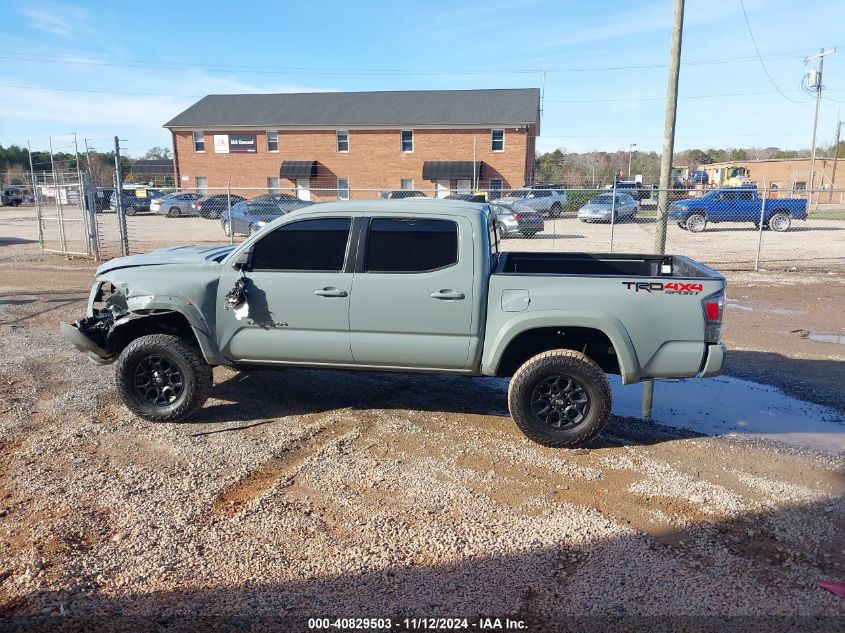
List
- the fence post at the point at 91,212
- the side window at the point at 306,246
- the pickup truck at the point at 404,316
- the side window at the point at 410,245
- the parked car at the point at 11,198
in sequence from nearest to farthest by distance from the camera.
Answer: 1. the pickup truck at the point at 404,316
2. the side window at the point at 410,245
3. the side window at the point at 306,246
4. the fence post at the point at 91,212
5. the parked car at the point at 11,198

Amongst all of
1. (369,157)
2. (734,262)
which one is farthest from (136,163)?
(734,262)

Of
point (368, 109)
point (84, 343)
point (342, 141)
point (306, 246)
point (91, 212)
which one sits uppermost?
point (368, 109)

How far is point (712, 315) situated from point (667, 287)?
15.8 inches

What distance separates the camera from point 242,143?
147 feet

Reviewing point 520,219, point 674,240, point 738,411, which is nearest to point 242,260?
point 738,411

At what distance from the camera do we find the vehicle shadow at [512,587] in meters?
3.10

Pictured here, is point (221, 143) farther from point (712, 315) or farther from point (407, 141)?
point (712, 315)

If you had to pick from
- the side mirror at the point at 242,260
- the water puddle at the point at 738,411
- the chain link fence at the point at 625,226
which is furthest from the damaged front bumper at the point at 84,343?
the chain link fence at the point at 625,226

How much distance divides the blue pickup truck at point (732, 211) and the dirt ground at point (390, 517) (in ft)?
68.9

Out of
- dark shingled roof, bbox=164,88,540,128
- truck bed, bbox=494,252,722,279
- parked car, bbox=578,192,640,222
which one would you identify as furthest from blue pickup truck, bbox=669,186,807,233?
truck bed, bbox=494,252,722,279

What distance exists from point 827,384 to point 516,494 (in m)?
4.40

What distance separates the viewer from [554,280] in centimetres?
503

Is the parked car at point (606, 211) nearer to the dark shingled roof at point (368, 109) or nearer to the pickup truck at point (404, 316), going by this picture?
the dark shingled roof at point (368, 109)

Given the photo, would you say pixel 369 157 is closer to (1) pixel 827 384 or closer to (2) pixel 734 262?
(2) pixel 734 262
